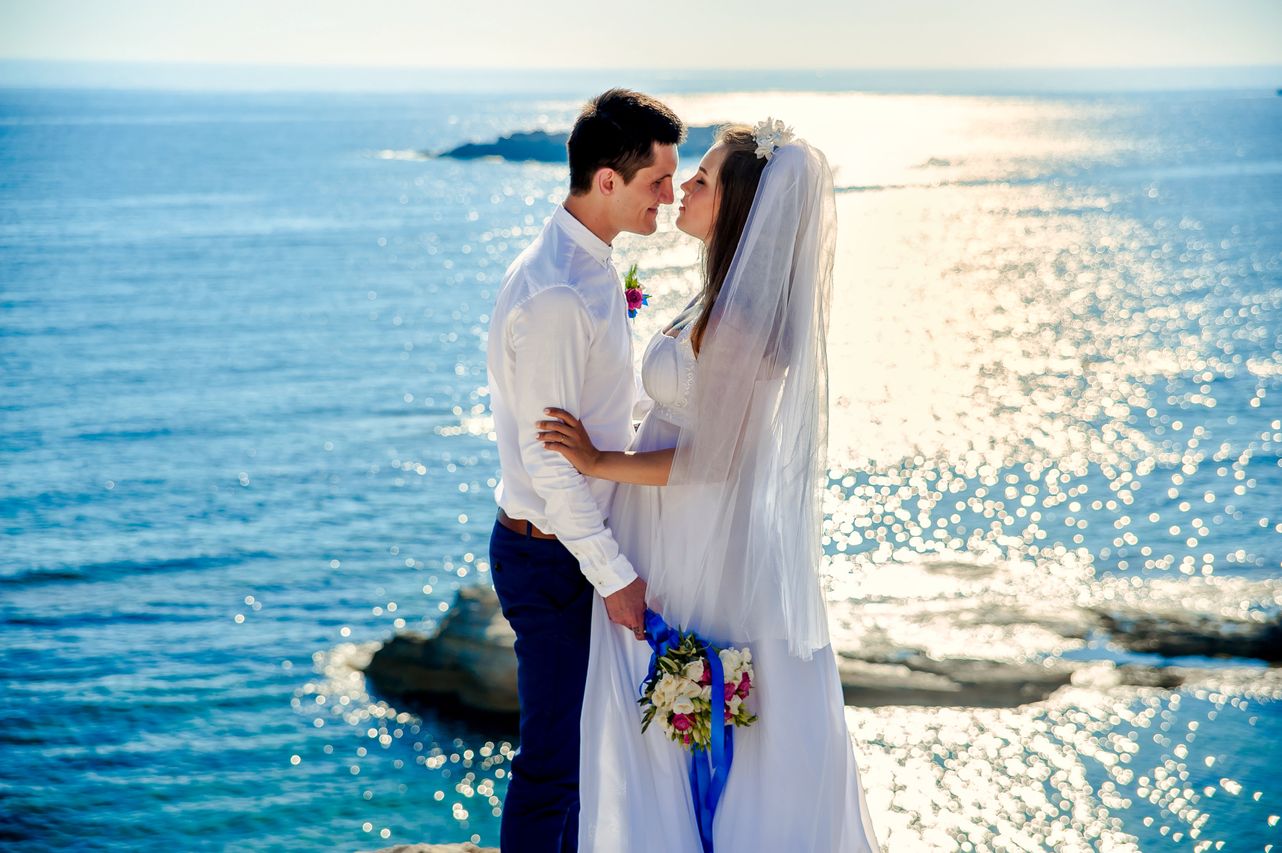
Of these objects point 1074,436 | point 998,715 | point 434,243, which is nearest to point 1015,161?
point 434,243

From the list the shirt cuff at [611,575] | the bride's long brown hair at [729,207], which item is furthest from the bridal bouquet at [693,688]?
the bride's long brown hair at [729,207]

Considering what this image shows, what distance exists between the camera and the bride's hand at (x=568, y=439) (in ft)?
12.2

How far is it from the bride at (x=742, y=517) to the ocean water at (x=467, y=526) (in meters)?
4.24

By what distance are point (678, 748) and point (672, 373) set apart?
46.4 inches

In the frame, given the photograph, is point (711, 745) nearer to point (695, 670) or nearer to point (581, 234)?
point (695, 670)

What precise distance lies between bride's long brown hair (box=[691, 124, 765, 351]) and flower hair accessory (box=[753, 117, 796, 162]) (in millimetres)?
24

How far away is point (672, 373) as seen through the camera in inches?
149

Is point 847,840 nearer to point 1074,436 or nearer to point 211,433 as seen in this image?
point 1074,436

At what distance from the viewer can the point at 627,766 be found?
3.95m

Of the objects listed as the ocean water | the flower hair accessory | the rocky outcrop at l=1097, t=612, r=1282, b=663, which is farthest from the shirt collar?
the rocky outcrop at l=1097, t=612, r=1282, b=663

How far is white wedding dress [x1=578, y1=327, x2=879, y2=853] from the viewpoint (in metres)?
3.85

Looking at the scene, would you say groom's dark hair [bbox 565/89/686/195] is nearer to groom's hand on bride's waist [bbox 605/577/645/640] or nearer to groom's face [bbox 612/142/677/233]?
Result: groom's face [bbox 612/142/677/233]

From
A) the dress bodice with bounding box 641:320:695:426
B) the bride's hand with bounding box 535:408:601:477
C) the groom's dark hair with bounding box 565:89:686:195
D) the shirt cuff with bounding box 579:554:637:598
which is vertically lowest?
the shirt cuff with bounding box 579:554:637:598

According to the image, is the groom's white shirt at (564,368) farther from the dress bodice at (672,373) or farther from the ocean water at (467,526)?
→ the ocean water at (467,526)
